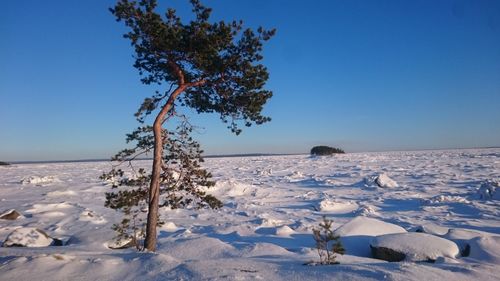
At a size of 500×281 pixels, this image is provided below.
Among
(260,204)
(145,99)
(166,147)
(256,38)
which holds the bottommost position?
Result: (260,204)

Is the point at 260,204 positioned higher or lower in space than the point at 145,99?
lower

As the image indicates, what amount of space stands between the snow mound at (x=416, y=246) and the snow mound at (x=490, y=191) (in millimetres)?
8932

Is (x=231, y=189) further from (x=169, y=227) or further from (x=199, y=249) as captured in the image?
(x=199, y=249)

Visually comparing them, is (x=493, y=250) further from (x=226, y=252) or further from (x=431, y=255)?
(x=226, y=252)

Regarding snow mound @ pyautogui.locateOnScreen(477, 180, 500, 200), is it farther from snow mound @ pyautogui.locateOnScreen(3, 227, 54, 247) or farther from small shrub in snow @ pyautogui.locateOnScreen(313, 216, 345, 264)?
snow mound @ pyautogui.locateOnScreen(3, 227, 54, 247)

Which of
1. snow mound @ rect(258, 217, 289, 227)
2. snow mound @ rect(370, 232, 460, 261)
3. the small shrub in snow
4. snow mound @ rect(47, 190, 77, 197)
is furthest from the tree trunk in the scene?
snow mound @ rect(47, 190, 77, 197)

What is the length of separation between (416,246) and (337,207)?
729 centimetres

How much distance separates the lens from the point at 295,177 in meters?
25.9

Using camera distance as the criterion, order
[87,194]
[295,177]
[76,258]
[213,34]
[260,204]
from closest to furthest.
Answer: [76,258], [213,34], [260,204], [87,194], [295,177]

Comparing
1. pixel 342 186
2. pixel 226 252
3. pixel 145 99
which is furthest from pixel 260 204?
pixel 145 99

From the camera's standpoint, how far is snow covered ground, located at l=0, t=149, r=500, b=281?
5.03 m

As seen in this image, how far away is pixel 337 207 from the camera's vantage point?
47.1ft

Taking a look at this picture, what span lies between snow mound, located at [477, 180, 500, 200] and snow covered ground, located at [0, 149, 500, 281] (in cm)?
5

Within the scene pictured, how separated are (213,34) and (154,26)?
122 centimetres
